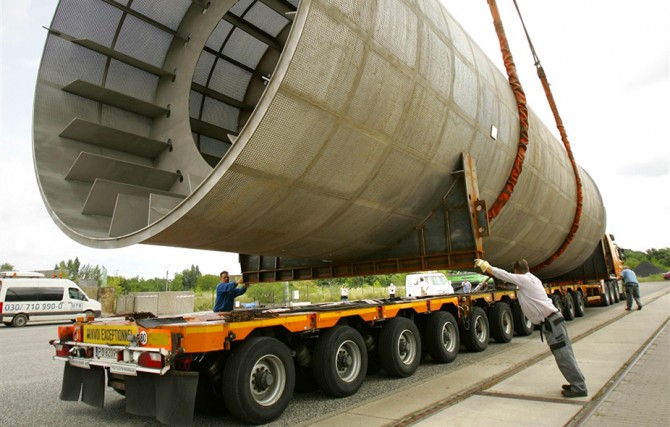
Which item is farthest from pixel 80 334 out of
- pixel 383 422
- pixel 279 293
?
pixel 279 293

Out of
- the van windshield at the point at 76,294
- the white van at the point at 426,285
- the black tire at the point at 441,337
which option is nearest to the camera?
the black tire at the point at 441,337

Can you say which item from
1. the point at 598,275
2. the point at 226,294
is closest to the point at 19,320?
the point at 226,294

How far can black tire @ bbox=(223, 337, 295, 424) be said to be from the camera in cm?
435

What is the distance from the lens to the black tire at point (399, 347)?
6473 millimetres

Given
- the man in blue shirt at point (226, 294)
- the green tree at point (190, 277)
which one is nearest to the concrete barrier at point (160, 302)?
the man in blue shirt at point (226, 294)

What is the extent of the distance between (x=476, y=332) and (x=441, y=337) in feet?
5.22

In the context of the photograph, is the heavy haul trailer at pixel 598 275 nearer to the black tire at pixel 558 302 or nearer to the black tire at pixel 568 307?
the black tire at pixel 568 307

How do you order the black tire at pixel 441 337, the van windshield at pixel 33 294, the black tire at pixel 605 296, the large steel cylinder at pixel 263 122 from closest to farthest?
the large steel cylinder at pixel 263 122
the black tire at pixel 441 337
the van windshield at pixel 33 294
the black tire at pixel 605 296

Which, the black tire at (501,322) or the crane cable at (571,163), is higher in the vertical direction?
the crane cable at (571,163)

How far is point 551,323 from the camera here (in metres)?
5.56

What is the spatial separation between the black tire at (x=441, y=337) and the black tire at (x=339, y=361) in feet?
6.51

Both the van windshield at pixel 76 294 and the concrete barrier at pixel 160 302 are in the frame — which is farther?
the concrete barrier at pixel 160 302

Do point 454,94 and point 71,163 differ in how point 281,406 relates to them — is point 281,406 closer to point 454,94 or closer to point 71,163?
point 71,163

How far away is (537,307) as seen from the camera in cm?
575
